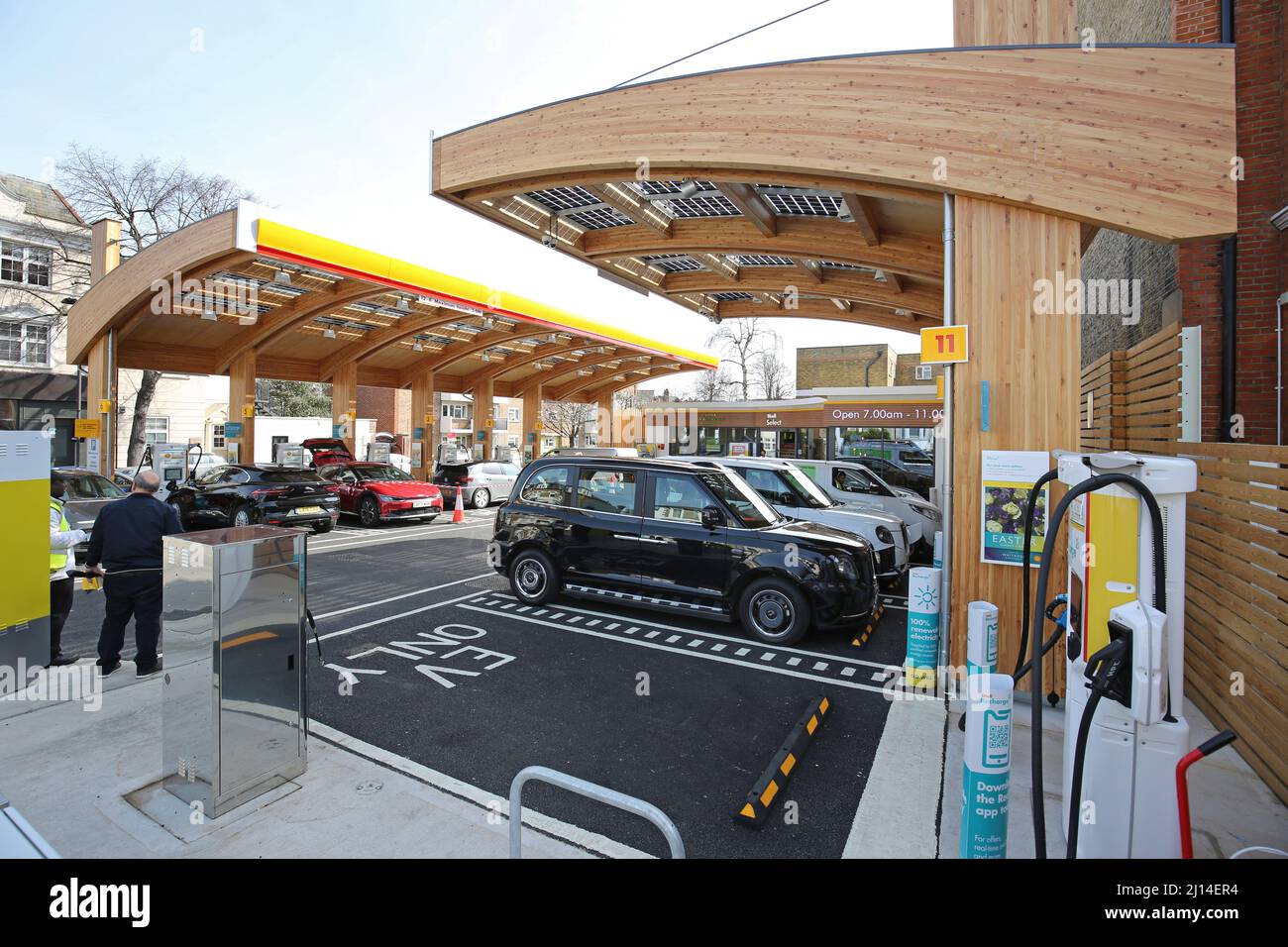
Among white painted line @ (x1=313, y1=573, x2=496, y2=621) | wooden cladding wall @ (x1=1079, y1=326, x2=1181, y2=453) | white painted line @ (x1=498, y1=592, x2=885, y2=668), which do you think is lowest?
white painted line @ (x1=498, y1=592, x2=885, y2=668)

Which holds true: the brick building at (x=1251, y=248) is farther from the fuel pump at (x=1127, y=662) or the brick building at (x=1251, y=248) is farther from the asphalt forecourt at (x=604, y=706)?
the fuel pump at (x=1127, y=662)

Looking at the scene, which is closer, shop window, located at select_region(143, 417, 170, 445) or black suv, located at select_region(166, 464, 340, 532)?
black suv, located at select_region(166, 464, 340, 532)

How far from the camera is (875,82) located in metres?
6.10

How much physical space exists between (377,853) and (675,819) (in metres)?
1.53

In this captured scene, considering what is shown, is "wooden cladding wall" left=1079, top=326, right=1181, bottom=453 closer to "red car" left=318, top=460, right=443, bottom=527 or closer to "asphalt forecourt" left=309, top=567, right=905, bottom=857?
"asphalt forecourt" left=309, top=567, right=905, bottom=857

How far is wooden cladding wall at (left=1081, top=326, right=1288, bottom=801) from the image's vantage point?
412 centimetres

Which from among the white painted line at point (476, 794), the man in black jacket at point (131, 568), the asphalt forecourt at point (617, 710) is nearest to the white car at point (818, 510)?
the asphalt forecourt at point (617, 710)

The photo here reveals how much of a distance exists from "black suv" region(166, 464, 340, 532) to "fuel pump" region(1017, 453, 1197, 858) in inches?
549

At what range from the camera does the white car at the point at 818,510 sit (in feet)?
30.9

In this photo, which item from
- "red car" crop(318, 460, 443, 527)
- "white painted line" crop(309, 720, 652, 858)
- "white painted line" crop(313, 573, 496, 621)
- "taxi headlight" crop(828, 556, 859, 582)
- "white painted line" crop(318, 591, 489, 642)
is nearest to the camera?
"white painted line" crop(309, 720, 652, 858)

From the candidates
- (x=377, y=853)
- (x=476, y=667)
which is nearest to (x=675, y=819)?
A: (x=377, y=853)

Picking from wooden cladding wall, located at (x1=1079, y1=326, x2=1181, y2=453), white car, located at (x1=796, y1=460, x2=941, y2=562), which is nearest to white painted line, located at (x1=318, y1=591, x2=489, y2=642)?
white car, located at (x1=796, y1=460, x2=941, y2=562)
